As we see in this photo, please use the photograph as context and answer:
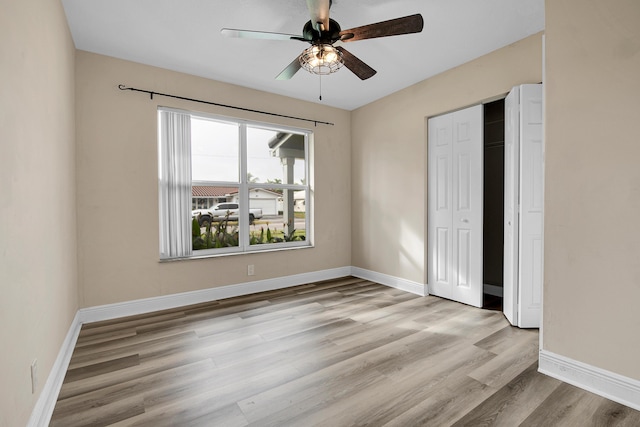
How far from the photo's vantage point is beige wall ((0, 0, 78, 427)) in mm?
1269

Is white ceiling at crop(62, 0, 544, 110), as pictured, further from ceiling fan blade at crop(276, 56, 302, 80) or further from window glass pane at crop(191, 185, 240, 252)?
window glass pane at crop(191, 185, 240, 252)

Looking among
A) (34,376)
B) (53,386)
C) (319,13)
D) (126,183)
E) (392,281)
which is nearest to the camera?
(34,376)

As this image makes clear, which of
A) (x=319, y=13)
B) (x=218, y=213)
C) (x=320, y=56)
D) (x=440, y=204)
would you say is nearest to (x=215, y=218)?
(x=218, y=213)

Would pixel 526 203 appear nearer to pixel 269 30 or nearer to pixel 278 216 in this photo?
pixel 269 30

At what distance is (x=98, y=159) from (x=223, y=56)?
1.69m

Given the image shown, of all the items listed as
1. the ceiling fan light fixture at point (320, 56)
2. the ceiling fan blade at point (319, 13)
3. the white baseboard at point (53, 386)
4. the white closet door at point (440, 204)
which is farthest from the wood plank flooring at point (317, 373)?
the ceiling fan blade at point (319, 13)

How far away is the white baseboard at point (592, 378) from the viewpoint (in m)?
1.78

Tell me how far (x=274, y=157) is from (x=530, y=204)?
3.23m

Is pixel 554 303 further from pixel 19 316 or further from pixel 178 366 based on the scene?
pixel 19 316

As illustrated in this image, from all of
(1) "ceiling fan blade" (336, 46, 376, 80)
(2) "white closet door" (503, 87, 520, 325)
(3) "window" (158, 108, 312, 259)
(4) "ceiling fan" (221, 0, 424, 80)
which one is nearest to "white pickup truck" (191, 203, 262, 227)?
(3) "window" (158, 108, 312, 259)

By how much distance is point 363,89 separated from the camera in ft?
13.5

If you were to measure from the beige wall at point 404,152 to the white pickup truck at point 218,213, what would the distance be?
74.2 inches

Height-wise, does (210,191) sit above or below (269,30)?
below

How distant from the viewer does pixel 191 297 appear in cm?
364
